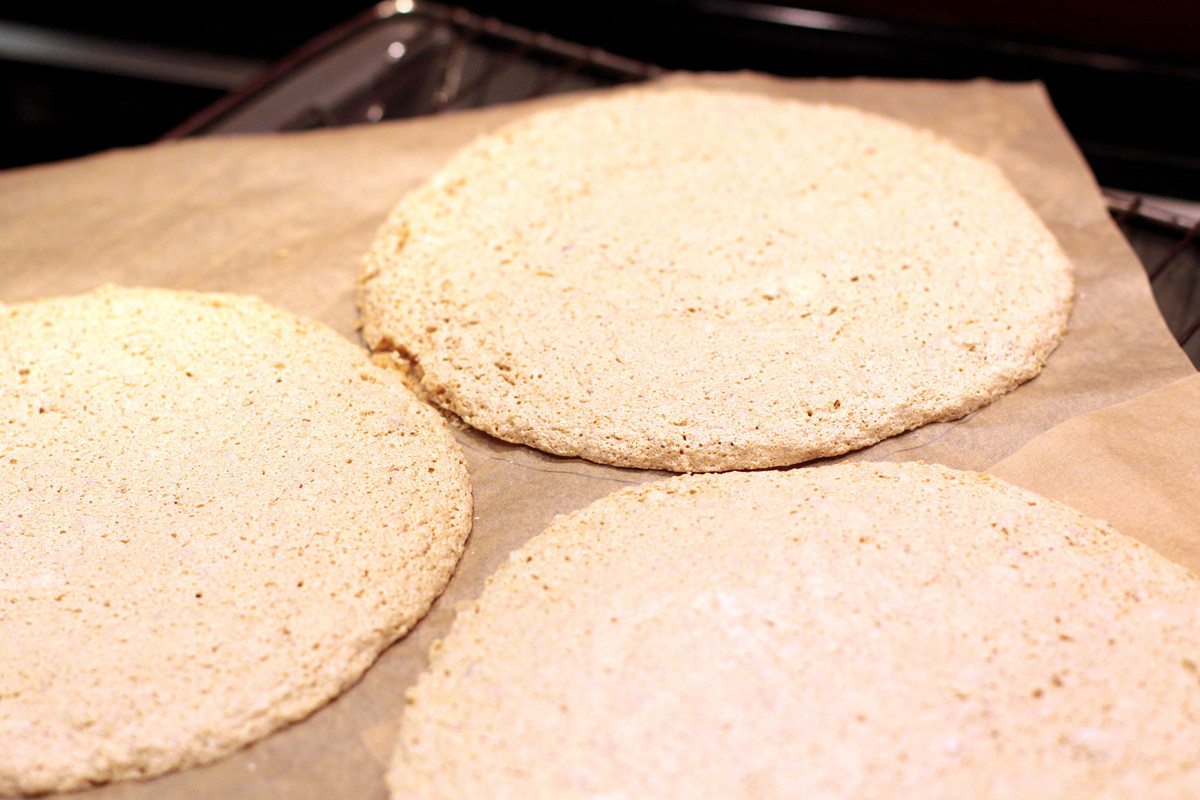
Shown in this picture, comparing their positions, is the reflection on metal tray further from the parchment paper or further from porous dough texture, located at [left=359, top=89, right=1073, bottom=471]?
porous dough texture, located at [left=359, top=89, right=1073, bottom=471]

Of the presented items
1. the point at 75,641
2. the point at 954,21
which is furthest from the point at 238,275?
the point at 954,21

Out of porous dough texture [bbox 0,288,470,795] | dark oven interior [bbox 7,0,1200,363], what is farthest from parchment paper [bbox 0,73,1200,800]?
dark oven interior [bbox 7,0,1200,363]

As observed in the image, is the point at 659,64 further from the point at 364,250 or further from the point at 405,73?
the point at 364,250

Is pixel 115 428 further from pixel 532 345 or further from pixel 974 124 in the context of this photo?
pixel 974 124

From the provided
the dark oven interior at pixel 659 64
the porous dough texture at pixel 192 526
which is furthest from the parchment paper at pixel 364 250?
the dark oven interior at pixel 659 64

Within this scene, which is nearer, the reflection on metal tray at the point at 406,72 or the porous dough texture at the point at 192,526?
the porous dough texture at the point at 192,526

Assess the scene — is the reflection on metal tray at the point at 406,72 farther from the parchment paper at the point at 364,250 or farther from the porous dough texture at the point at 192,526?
the porous dough texture at the point at 192,526
